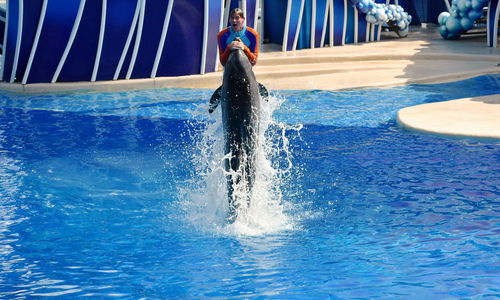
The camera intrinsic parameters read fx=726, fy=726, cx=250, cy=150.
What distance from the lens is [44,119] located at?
393 inches

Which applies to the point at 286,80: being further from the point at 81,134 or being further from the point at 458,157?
the point at 458,157

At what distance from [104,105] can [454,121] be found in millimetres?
5208

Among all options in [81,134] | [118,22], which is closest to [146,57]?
[118,22]


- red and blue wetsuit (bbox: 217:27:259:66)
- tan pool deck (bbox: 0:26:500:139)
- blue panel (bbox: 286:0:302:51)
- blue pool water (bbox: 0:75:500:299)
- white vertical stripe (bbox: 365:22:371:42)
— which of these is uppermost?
red and blue wetsuit (bbox: 217:27:259:66)

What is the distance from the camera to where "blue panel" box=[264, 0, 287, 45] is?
15172mm

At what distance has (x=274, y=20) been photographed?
15.6m

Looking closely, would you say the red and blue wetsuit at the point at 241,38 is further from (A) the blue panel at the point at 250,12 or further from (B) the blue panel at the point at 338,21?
(B) the blue panel at the point at 338,21

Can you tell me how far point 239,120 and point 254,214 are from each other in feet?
3.00

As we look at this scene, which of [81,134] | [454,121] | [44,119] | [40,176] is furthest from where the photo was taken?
[44,119]

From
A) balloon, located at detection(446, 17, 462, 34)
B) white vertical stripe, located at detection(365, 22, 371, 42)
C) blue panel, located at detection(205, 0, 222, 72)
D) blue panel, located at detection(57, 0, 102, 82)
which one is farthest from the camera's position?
white vertical stripe, located at detection(365, 22, 371, 42)

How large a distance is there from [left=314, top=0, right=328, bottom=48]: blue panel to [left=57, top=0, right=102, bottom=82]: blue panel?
5.02 meters

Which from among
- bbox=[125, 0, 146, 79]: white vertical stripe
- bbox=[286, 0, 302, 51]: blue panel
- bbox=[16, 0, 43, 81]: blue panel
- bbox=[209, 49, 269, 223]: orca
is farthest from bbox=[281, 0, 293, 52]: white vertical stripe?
bbox=[209, 49, 269, 223]: orca

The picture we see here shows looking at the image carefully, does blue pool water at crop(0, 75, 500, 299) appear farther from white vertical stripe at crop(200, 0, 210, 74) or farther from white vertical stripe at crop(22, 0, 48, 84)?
white vertical stripe at crop(200, 0, 210, 74)

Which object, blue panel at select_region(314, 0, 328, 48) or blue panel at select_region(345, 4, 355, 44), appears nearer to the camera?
blue panel at select_region(314, 0, 328, 48)
